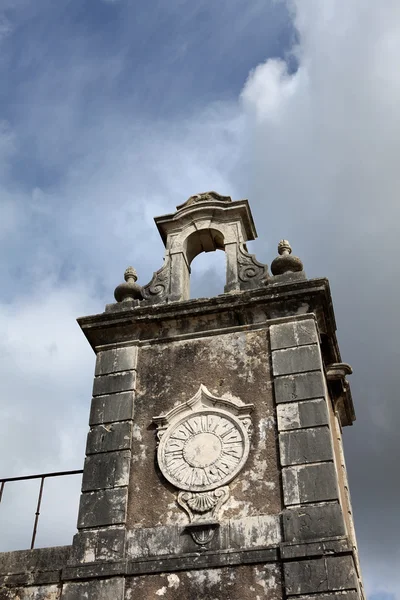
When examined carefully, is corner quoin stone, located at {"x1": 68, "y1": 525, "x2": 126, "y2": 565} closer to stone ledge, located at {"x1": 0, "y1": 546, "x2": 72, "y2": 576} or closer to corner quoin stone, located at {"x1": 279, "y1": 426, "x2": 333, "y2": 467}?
stone ledge, located at {"x1": 0, "y1": 546, "x2": 72, "y2": 576}

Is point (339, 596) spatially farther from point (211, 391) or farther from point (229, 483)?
point (211, 391)

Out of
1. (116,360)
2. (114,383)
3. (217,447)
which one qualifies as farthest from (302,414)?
(116,360)

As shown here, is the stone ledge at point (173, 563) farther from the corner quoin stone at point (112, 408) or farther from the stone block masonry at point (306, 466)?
the corner quoin stone at point (112, 408)

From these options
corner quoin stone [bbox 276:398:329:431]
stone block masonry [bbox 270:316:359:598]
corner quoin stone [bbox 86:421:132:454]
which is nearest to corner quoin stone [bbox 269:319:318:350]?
stone block masonry [bbox 270:316:359:598]

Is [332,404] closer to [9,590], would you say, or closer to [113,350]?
[113,350]

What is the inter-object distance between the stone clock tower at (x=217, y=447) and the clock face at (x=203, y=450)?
0.04 feet

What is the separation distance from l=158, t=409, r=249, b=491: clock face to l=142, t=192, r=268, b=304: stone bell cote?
7.09 feet

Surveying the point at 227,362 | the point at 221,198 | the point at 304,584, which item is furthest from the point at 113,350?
the point at 304,584

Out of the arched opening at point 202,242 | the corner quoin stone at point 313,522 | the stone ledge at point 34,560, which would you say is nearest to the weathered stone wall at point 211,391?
the corner quoin stone at point 313,522

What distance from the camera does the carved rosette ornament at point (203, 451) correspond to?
841 cm

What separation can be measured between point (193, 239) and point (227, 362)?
2.74 meters

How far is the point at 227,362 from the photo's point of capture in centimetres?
955

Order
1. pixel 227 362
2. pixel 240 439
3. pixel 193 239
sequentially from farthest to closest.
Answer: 1. pixel 193 239
2. pixel 227 362
3. pixel 240 439

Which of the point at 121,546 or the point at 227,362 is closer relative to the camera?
the point at 121,546
